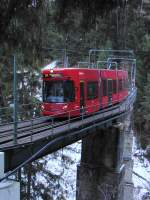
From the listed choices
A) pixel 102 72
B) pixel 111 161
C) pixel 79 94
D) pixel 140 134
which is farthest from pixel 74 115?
pixel 140 134

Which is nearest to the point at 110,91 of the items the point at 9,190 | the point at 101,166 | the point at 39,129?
the point at 101,166

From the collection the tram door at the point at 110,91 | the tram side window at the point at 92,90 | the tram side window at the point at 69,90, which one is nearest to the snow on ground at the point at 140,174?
the tram door at the point at 110,91

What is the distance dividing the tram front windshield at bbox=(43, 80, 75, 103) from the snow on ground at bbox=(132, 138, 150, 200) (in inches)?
337

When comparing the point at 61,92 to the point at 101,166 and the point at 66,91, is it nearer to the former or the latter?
the point at 66,91

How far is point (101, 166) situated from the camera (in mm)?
23484

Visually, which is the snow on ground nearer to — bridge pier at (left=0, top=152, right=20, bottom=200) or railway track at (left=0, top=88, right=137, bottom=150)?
railway track at (left=0, top=88, right=137, bottom=150)

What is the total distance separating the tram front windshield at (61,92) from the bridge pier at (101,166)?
5879mm

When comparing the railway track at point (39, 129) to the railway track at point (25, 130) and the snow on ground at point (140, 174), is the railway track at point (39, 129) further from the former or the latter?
the snow on ground at point (140, 174)

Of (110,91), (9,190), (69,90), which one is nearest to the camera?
(9,190)

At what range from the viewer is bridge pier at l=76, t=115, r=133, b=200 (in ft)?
74.6

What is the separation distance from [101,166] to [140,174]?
1201cm

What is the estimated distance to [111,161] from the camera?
2322 cm

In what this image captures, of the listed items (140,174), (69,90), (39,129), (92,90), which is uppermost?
(69,90)

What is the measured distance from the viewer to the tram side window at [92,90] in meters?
18.6
